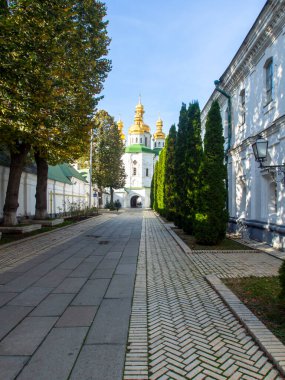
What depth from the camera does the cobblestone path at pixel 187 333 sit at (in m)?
3.44

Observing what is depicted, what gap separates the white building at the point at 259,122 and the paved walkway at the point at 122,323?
4018mm

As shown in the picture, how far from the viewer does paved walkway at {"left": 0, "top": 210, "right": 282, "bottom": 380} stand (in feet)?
11.3

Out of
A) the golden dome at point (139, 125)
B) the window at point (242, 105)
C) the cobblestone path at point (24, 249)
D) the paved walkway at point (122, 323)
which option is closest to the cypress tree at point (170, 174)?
the window at point (242, 105)

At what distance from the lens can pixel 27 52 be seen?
33.8 ft

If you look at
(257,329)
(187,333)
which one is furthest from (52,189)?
(257,329)

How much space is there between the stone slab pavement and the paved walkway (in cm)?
1

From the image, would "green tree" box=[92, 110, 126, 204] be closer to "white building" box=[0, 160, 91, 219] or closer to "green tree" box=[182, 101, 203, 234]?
"white building" box=[0, 160, 91, 219]

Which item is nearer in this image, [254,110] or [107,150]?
[254,110]

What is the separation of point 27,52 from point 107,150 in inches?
1331

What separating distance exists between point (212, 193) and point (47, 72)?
22.8ft

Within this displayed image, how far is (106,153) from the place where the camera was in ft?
144

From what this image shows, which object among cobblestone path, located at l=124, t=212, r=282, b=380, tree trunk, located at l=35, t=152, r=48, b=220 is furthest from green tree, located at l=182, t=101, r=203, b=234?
tree trunk, located at l=35, t=152, r=48, b=220

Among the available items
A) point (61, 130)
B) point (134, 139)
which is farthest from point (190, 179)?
point (134, 139)

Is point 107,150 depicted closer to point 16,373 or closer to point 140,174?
point 140,174
